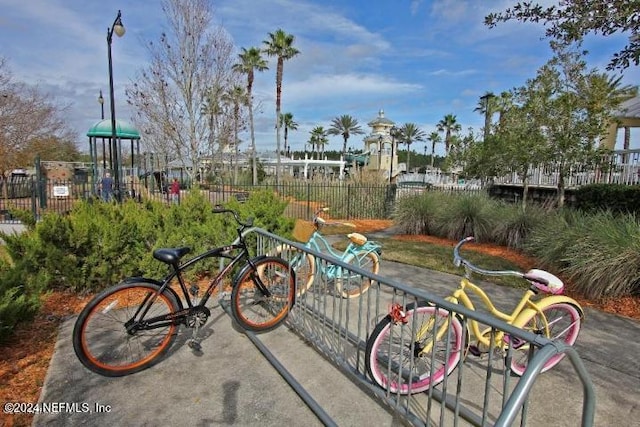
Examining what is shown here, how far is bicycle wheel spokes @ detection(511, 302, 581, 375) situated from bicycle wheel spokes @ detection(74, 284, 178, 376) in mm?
2869

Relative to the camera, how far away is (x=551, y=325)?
3197mm

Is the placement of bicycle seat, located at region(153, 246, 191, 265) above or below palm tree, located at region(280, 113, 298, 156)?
below

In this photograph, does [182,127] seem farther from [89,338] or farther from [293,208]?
[89,338]

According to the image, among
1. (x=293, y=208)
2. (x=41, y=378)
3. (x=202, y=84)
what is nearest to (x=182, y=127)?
(x=202, y=84)

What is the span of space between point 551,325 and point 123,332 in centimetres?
367

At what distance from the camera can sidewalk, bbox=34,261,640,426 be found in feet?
8.56

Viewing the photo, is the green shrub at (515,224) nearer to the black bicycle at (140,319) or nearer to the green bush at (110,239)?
the green bush at (110,239)

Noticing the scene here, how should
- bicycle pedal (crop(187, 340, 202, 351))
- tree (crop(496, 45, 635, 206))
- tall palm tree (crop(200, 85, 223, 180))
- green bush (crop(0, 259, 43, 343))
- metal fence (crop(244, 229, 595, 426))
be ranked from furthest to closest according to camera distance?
1. tall palm tree (crop(200, 85, 223, 180))
2. tree (crop(496, 45, 635, 206))
3. bicycle pedal (crop(187, 340, 202, 351))
4. green bush (crop(0, 259, 43, 343))
5. metal fence (crop(244, 229, 595, 426))

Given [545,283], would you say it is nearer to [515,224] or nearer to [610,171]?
[515,224]

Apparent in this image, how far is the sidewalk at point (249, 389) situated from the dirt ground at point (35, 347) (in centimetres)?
10

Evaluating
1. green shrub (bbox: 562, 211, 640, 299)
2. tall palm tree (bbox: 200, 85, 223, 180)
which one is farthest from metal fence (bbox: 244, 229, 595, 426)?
tall palm tree (bbox: 200, 85, 223, 180)

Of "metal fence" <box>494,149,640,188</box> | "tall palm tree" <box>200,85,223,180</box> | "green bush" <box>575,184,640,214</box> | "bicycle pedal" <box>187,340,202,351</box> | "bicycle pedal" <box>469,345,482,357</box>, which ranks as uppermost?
"tall palm tree" <box>200,85,223,180</box>

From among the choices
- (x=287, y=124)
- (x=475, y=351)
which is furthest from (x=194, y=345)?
(x=287, y=124)

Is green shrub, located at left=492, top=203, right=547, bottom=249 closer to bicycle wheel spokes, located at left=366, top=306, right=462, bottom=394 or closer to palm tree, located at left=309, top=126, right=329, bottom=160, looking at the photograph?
bicycle wheel spokes, located at left=366, top=306, right=462, bottom=394
